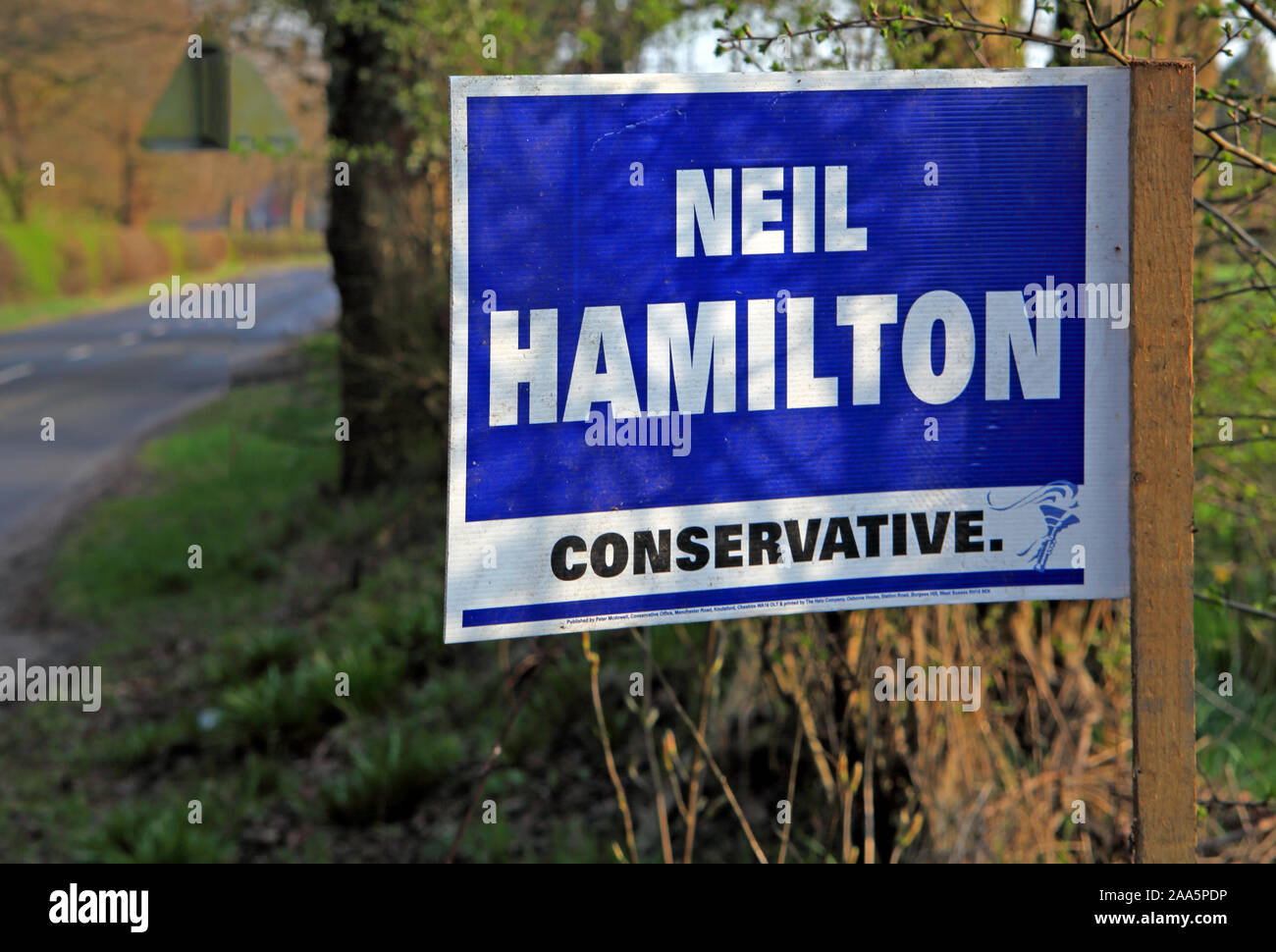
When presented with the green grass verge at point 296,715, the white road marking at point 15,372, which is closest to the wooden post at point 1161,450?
the green grass verge at point 296,715

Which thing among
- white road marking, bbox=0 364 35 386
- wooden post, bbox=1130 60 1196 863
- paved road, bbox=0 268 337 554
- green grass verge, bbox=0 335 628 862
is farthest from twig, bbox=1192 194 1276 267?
white road marking, bbox=0 364 35 386

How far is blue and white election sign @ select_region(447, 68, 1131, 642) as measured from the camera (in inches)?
93.6

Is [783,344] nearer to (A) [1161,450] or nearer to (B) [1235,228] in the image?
(A) [1161,450]

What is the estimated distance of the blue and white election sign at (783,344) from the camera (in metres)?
2.38

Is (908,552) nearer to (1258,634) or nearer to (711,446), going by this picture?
(711,446)

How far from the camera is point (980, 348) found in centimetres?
250

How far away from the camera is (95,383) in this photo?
72.5 ft

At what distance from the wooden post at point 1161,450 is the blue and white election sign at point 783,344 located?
0.05 meters

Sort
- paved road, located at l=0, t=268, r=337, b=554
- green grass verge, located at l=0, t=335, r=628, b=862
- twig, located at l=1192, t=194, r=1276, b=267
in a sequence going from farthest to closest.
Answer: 1. paved road, located at l=0, t=268, r=337, b=554
2. green grass verge, located at l=0, t=335, r=628, b=862
3. twig, located at l=1192, t=194, r=1276, b=267

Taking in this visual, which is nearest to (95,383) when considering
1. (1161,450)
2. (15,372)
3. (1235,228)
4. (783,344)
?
(15,372)

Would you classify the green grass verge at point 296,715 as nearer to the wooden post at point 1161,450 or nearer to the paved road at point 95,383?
the paved road at point 95,383

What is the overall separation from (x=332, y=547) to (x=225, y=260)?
1856 inches

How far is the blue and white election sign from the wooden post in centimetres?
5

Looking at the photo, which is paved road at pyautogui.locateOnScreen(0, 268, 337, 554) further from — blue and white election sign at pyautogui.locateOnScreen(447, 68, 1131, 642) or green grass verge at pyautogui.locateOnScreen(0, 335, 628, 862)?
A: blue and white election sign at pyautogui.locateOnScreen(447, 68, 1131, 642)
